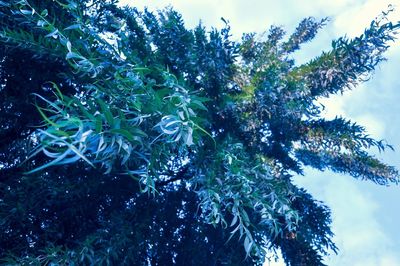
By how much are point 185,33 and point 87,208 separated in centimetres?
195

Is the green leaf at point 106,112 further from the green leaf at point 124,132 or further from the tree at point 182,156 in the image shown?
the tree at point 182,156

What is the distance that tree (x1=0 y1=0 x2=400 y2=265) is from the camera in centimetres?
262

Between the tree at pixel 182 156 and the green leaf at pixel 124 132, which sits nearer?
the green leaf at pixel 124 132

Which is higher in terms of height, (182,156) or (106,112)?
(182,156)

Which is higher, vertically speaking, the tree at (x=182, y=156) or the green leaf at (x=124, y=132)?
the tree at (x=182, y=156)

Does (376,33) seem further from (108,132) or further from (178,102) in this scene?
(108,132)

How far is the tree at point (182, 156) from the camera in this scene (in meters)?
2.62

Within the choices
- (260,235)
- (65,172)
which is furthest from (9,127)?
(260,235)

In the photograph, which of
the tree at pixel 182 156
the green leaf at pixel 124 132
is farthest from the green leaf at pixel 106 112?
the tree at pixel 182 156

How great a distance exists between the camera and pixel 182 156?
10.7ft

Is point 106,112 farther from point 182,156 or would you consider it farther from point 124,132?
point 182,156

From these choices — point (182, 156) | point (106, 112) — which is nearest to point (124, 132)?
point (106, 112)

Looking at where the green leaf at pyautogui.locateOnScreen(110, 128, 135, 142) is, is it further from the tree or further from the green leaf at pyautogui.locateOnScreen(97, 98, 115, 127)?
the tree

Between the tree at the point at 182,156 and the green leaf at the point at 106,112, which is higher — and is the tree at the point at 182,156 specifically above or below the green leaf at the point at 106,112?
above
